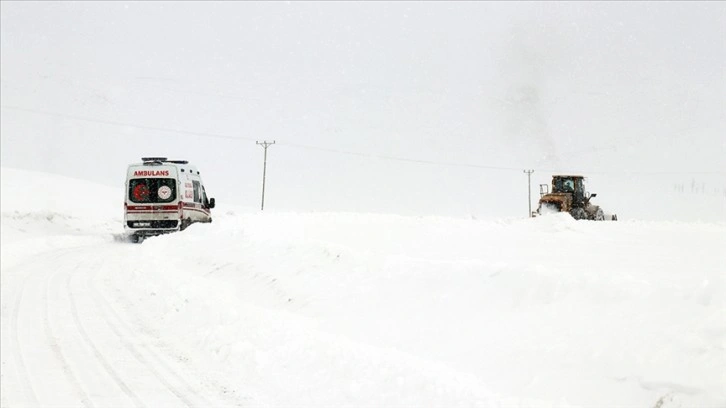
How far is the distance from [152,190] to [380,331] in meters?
19.4

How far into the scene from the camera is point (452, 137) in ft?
615

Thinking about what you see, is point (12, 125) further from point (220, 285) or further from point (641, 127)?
point (641, 127)

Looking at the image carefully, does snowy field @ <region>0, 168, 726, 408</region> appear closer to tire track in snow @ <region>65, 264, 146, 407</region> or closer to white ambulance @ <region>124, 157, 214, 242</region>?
tire track in snow @ <region>65, 264, 146, 407</region>

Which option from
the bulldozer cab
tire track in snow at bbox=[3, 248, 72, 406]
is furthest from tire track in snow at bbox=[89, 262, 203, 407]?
the bulldozer cab

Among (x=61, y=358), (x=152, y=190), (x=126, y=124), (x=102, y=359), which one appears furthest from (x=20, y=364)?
(x=126, y=124)

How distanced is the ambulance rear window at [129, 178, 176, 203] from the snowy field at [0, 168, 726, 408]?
1086cm

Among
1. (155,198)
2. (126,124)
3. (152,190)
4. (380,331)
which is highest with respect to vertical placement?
(126,124)

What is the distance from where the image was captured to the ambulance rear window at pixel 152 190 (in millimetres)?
25172

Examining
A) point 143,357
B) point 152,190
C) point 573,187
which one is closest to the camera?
point 143,357

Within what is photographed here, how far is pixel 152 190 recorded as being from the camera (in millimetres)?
25250

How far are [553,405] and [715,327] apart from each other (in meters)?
1.66

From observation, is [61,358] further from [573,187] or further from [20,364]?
[573,187]

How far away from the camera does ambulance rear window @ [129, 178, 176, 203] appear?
2517 cm

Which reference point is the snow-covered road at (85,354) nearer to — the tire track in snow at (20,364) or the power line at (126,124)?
the tire track in snow at (20,364)
